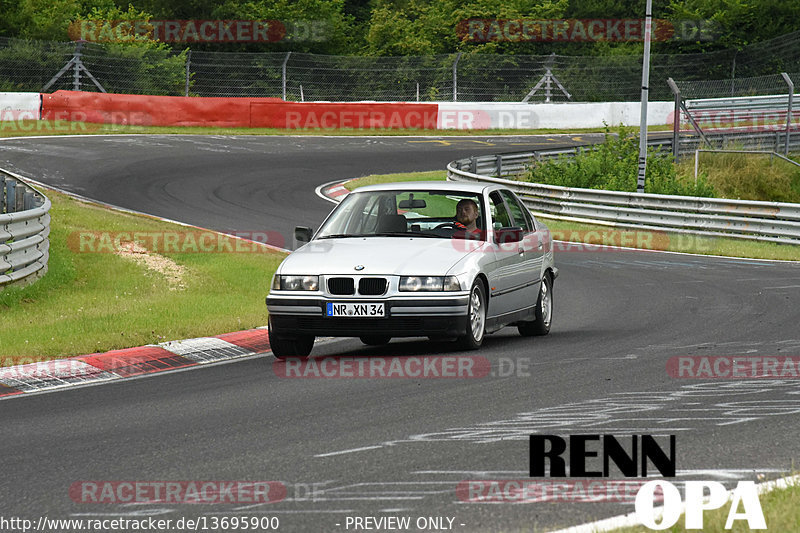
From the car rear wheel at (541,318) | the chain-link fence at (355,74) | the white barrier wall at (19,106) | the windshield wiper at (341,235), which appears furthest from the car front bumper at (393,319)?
the white barrier wall at (19,106)

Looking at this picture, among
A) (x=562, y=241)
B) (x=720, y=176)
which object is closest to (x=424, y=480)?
(x=562, y=241)

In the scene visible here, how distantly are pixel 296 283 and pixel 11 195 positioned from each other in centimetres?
796

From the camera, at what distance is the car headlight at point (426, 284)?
10070mm

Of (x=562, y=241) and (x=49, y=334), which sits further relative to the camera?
(x=562, y=241)

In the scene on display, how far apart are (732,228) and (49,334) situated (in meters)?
15.8

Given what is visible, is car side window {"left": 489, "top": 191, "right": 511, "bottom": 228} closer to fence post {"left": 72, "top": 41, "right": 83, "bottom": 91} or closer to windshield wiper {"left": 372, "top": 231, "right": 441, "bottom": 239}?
windshield wiper {"left": 372, "top": 231, "right": 441, "bottom": 239}

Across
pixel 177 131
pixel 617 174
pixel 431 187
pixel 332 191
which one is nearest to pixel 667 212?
pixel 617 174

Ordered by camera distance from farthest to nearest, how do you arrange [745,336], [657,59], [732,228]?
[657,59]
[732,228]
[745,336]

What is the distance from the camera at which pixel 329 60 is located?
44.1 m

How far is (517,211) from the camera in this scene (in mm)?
12422

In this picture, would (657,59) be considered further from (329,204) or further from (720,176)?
(329,204)

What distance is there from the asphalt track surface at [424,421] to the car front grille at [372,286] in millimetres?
937

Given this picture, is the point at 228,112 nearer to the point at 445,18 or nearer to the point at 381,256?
the point at 445,18

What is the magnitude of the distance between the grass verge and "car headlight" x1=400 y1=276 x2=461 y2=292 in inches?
483
